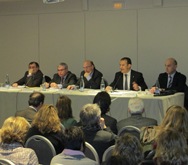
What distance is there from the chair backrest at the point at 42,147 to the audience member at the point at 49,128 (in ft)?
0.37

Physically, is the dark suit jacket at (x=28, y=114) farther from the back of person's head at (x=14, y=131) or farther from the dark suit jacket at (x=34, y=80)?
the dark suit jacket at (x=34, y=80)

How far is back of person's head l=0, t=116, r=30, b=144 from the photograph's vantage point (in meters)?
3.41

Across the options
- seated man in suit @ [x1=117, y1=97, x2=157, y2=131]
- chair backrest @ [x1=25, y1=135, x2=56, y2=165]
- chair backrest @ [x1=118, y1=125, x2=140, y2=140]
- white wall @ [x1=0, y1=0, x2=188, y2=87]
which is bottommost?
chair backrest @ [x1=25, y1=135, x2=56, y2=165]

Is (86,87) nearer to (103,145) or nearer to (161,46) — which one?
(161,46)

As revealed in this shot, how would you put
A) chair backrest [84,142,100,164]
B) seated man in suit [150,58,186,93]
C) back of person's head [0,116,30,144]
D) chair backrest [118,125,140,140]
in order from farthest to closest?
seated man in suit [150,58,186,93], chair backrest [118,125,140,140], chair backrest [84,142,100,164], back of person's head [0,116,30,144]

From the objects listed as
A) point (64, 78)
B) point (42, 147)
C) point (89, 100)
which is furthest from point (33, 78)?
point (42, 147)

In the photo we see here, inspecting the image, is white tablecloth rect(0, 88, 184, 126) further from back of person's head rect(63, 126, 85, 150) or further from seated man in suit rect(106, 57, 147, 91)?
back of person's head rect(63, 126, 85, 150)

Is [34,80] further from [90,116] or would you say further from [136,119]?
[90,116]

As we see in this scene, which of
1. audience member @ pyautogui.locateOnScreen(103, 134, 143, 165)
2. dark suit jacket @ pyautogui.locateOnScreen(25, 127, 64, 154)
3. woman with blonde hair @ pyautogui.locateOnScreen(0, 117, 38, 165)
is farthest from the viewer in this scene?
dark suit jacket @ pyautogui.locateOnScreen(25, 127, 64, 154)

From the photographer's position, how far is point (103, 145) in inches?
148

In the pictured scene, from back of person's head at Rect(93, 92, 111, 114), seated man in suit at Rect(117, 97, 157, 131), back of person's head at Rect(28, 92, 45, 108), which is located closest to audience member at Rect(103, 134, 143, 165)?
seated man in suit at Rect(117, 97, 157, 131)

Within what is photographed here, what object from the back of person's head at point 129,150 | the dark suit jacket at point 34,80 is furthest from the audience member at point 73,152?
the dark suit jacket at point 34,80

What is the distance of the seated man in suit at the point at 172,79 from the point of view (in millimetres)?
7336

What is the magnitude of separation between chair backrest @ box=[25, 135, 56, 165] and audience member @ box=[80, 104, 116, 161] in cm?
34
